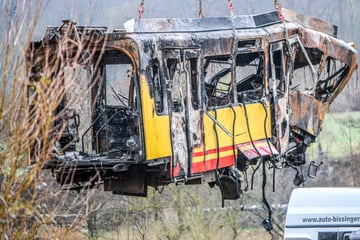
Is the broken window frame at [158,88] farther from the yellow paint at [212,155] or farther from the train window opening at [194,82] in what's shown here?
the yellow paint at [212,155]

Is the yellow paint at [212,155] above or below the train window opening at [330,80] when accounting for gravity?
below

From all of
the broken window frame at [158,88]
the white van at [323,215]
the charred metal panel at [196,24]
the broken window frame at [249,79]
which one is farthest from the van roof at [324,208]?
the charred metal panel at [196,24]

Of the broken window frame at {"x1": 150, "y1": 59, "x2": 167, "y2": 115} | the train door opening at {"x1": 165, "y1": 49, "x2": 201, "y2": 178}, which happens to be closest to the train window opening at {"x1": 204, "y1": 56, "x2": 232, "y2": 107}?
the train door opening at {"x1": 165, "y1": 49, "x2": 201, "y2": 178}

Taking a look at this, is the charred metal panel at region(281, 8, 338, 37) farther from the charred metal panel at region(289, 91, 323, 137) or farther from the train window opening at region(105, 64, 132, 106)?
the train window opening at region(105, 64, 132, 106)

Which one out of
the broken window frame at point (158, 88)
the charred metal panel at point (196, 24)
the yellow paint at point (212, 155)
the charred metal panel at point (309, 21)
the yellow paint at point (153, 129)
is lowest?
the yellow paint at point (212, 155)

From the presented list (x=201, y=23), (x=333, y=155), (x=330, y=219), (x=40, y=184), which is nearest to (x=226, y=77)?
(x=201, y=23)

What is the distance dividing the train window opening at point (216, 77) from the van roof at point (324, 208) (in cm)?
207

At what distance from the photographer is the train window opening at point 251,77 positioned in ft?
50.3

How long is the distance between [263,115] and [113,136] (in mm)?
2481

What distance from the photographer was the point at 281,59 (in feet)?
51.8

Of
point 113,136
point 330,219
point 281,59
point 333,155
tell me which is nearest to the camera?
point 330,219

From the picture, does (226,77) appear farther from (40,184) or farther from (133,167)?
(40,184)

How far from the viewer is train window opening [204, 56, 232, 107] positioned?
15.3m

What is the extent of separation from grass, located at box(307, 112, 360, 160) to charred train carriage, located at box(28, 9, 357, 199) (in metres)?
24.3
